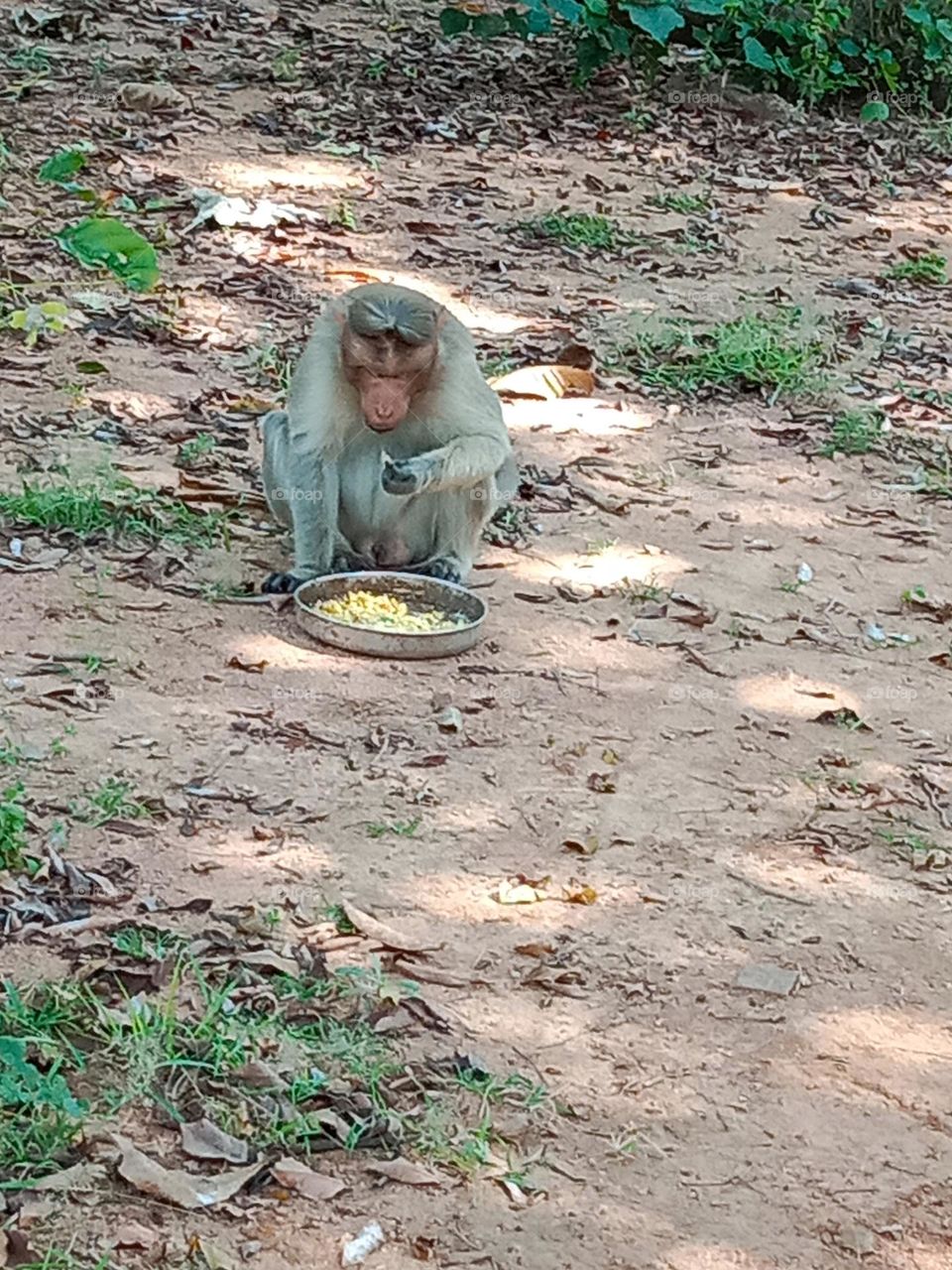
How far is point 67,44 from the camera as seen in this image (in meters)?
12.4

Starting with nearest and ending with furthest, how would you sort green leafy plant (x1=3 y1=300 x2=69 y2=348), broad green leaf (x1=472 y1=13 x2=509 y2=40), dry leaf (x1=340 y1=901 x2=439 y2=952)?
dry leaf (x1=340 y1=901 x2=439 y2=952) → green leafy plant (x1=3 y1=300 x2=69 y2=348) → broad green leaf (x1=472 y1=13 x2=509 y2=40)

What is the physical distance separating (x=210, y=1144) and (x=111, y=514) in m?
3.64

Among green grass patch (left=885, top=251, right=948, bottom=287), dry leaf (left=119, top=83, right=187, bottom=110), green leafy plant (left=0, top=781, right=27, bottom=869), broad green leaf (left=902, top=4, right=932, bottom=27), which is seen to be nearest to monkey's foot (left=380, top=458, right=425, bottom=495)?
green leafy plant (left=0, top=781, right=27, bottom=869)

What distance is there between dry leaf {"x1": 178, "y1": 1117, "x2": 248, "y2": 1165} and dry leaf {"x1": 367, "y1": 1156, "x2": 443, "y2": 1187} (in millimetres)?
261

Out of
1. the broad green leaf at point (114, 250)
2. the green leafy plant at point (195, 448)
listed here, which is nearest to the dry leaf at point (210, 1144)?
the green leafy plant at point (195, 448)

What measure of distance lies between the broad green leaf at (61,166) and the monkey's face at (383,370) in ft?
14.7

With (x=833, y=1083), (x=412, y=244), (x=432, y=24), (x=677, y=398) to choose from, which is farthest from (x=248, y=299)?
(x=833, y=1083)

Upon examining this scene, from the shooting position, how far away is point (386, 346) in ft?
21.1

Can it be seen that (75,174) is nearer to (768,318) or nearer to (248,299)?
(248,299)

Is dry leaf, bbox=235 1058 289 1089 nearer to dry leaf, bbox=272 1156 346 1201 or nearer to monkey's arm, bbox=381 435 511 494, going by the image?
dry leaf, bbox=272 1156 346 1201

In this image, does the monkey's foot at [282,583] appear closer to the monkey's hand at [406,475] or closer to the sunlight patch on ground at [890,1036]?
the monkey's hand at [406,475]

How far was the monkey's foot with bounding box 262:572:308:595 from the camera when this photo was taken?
6793mm

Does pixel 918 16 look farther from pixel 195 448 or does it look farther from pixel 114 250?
pixel 195 448

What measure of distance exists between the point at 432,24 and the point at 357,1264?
457 inches
